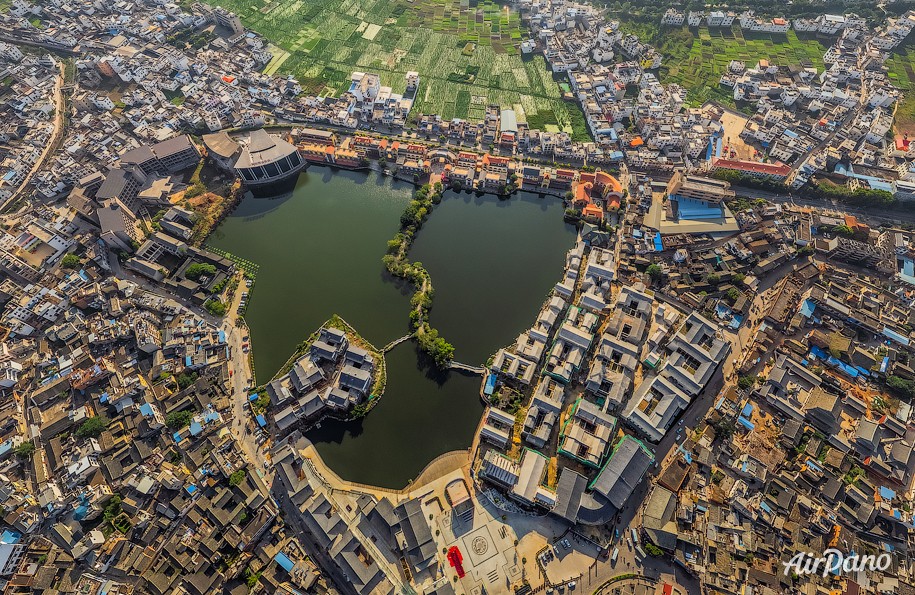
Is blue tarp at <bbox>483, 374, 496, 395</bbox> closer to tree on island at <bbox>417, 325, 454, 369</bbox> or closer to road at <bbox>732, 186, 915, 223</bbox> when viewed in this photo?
tree on island at <bbox>417, 325, 454, 369</bbox>

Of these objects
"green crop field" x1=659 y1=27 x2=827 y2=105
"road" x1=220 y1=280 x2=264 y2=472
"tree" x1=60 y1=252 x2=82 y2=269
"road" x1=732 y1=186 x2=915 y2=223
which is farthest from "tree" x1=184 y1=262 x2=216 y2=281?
"green crop field" x1=659 y1=27 x2=827 y2=105

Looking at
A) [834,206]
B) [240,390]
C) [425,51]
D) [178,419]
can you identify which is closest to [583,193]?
[834,206]

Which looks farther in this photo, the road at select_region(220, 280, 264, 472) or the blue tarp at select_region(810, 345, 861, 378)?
the blue tarp at select_region(810, 345, 861, 378)

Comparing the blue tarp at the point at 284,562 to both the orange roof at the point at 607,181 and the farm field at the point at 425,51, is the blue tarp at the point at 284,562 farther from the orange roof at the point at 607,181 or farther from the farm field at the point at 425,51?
Answer: the farm field at the point at 425,51

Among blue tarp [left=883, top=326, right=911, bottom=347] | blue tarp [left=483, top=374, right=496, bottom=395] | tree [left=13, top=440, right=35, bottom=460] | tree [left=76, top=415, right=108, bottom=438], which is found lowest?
tree [left=13, top=440, right=35, bottom=460]

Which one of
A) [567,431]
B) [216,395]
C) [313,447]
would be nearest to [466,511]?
[567,431]

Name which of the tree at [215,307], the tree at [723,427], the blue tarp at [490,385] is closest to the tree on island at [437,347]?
the blue tarp at [490,385]
